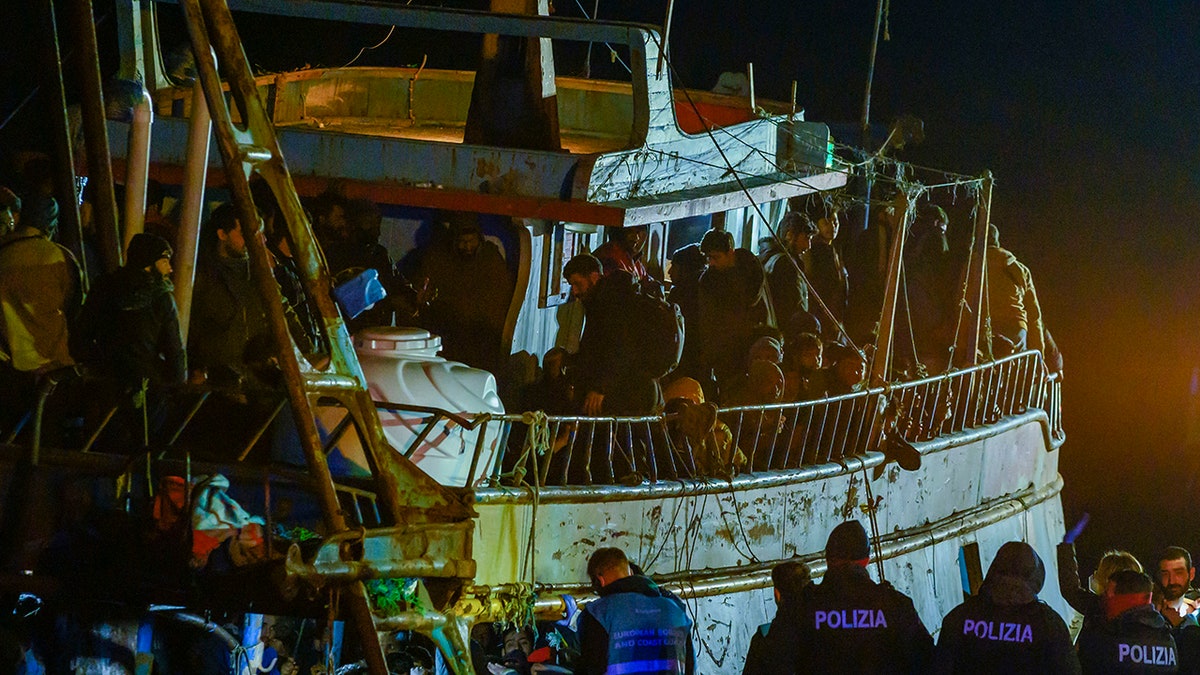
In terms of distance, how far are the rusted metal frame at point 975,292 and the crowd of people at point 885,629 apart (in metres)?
6.30

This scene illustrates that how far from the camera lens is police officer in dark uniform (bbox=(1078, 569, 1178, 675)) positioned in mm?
6820

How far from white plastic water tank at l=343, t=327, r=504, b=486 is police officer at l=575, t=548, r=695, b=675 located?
4.42 ft

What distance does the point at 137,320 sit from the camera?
22.5 ft

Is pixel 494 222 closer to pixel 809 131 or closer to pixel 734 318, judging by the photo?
pixel 734 318

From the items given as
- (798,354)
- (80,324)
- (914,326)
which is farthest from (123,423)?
(914,326)

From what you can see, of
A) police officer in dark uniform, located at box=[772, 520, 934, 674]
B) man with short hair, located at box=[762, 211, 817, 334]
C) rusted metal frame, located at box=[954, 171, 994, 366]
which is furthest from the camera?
rusted metal frame, located at box=[954, 171, 994, 366]

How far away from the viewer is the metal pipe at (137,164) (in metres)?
7.68

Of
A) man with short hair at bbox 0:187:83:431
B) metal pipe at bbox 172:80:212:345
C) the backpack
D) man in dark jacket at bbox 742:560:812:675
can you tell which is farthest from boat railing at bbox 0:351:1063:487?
man in dark jacket at bbox 742:560:812:675

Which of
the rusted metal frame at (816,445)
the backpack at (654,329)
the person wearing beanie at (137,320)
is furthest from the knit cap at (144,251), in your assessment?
the rusted metal frame at (816,445)

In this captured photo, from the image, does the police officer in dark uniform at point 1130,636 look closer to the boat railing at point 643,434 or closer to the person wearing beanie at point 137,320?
the boat railing at point 643,434

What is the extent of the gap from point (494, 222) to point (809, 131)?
3.88 metres

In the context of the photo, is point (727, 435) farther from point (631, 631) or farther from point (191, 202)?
point (191, 202)

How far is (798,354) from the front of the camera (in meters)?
10.8

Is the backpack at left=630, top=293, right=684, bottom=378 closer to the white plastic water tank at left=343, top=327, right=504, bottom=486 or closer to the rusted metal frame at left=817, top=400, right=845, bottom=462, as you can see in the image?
the white plastic water tank at left=343, top=327, right=504, bottom=486
